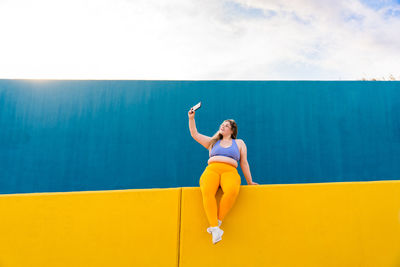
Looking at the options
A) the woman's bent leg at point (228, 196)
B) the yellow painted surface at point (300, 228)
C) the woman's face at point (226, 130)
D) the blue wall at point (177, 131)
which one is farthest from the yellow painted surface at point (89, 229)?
the blue wall at point (177, 131)

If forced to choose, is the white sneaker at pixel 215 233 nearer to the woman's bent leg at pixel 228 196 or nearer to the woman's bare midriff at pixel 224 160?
the woman's bent leg at pixel 228 196

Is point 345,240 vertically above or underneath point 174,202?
underneath

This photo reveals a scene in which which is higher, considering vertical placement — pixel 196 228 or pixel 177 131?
pixel 177 131

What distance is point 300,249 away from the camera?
1.63m

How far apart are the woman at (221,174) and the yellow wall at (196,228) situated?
4.4 inches

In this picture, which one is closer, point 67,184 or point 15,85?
point 67,184

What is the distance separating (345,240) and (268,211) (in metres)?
0.65

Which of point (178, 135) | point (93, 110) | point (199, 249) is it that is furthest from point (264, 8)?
point (199, 249)

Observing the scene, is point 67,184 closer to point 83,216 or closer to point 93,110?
point 93,110

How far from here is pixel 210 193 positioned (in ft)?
5.18

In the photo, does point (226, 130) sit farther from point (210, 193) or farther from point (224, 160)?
point (210, 193)

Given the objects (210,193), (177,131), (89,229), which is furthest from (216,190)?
(177,131)

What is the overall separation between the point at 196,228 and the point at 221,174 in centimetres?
45

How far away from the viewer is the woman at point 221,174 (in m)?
1.54
